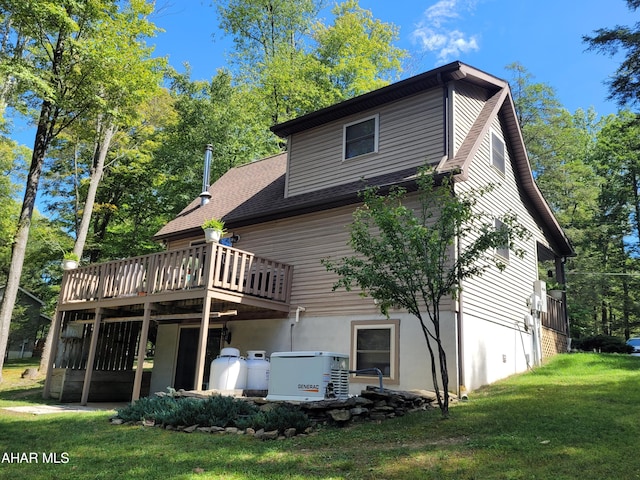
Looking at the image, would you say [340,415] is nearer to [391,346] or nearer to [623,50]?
[391,346]

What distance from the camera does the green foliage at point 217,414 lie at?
7.07 meters

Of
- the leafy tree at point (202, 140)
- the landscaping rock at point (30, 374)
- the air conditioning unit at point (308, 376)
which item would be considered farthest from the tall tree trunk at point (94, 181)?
the air conditioning unit at point (308, 376)

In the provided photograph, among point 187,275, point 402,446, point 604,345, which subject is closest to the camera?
point 402,446

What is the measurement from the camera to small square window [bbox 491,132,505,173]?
12.6 metres

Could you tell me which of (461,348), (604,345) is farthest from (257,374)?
(604,345)

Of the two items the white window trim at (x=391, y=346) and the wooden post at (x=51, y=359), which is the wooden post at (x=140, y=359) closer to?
the wooden post at (x=51, y=359)

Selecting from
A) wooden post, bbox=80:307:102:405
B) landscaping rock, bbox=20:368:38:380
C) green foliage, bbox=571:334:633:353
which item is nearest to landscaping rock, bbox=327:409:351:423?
wooden post, bbox=80:307:102:405

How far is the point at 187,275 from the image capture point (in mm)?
10789

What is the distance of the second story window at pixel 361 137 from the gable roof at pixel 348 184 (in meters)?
0.39

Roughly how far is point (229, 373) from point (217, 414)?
240cm

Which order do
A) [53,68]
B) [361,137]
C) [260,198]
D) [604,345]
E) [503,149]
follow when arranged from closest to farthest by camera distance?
[361,137] → [503,149] → [260,198] → [53,68] → [604,345]

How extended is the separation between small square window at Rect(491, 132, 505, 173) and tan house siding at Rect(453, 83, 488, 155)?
0.96 metres

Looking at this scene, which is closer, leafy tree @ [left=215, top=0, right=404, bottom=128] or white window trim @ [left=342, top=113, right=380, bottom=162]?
white window trim @ [left=342, top=113, right=380, bottom=162]

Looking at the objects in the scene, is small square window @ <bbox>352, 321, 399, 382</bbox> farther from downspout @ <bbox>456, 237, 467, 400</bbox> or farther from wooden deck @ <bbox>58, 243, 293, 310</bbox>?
wooden deck @ <bbox>58, 243, 293, 310</bbox>
